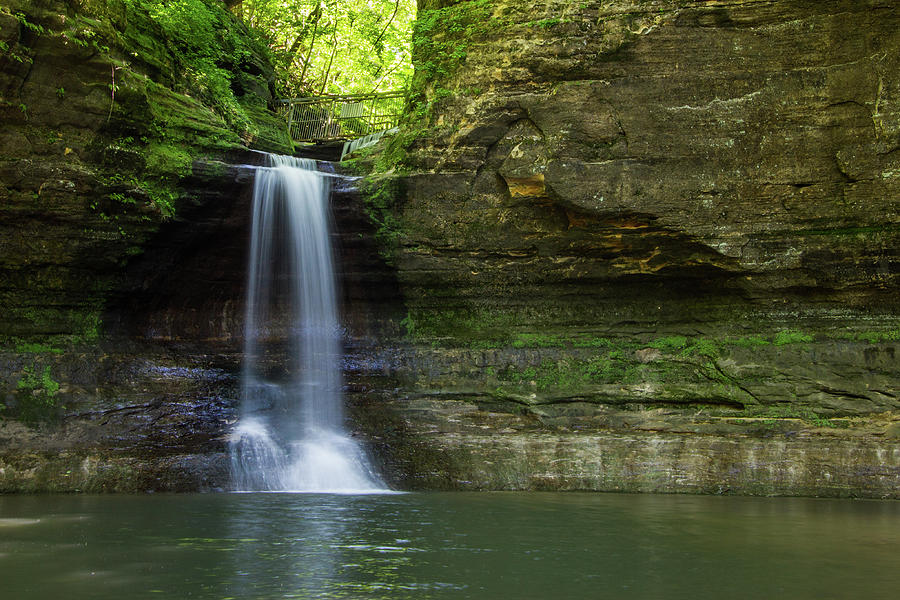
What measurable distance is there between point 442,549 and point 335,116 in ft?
44.9

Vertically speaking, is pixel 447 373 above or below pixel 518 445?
above

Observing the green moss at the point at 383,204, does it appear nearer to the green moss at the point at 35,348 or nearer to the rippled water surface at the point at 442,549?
the rippled water surface at the point at 442,549

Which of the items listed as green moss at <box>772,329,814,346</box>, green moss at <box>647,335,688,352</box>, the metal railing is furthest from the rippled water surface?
the metal railing

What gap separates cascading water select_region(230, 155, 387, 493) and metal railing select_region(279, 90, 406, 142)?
242 inches

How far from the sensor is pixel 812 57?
9.88 metres

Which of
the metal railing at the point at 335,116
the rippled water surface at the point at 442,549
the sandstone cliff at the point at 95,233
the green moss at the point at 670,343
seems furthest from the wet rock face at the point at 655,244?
the metal railing at the point at 335,116

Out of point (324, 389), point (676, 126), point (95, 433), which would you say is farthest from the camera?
point (324, 389)

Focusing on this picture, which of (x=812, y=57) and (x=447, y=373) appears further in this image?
(x=447, y=373)

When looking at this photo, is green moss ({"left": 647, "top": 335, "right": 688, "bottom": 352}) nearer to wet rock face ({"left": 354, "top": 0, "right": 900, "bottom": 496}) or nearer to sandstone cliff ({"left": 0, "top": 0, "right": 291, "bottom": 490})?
wet rock face ({"left": 354, "top": 0, "right": 900, "bottom": 496})

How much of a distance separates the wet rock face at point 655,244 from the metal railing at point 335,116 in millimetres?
6526

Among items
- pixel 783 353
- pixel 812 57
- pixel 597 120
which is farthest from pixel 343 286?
pixel 812 57

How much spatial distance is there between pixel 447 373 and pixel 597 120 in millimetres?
4268

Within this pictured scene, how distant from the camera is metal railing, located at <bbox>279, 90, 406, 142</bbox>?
55.7 feet

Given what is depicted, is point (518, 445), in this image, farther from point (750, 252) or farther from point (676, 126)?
point (676, 126)
